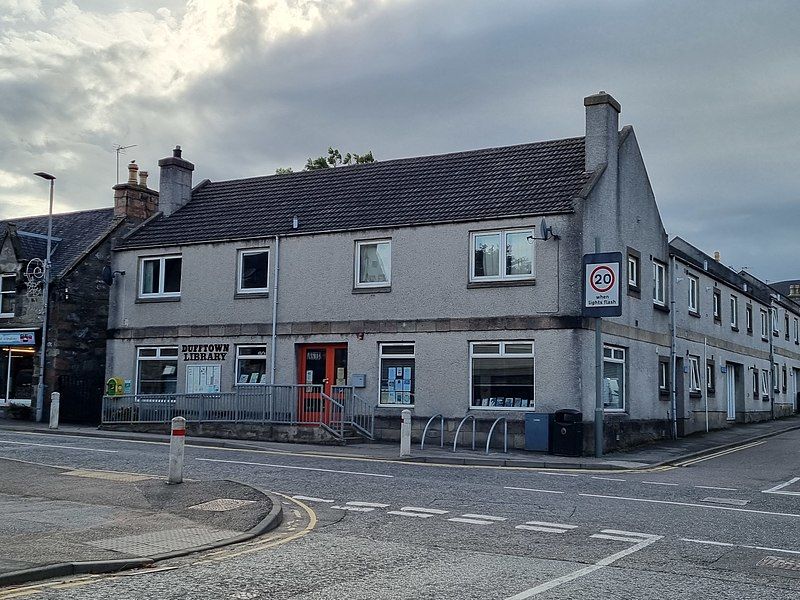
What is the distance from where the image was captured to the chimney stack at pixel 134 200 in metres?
33.3

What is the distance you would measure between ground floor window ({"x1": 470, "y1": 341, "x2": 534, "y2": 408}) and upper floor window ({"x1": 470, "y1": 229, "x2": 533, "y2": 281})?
72.4 inches

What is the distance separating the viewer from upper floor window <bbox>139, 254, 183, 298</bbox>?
29172 mm

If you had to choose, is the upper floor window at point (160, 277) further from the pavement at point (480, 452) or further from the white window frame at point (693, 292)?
the white window frame at point (693, 292)

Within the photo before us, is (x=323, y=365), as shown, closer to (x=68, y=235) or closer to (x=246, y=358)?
(x=246, y=358)

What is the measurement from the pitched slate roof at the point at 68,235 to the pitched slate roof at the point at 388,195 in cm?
383

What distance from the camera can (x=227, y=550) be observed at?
9.70 meters

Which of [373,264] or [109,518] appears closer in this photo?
[109,518]

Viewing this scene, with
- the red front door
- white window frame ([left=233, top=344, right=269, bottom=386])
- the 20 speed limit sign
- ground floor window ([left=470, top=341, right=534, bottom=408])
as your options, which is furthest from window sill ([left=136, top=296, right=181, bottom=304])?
the 20 speed limit sign

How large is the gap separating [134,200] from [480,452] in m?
18.6

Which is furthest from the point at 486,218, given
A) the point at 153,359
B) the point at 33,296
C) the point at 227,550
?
the point at 33,296

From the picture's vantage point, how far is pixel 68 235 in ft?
115

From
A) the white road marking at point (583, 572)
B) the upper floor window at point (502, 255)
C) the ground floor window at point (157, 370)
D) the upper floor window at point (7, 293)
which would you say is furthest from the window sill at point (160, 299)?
the white road marking at point (583, 572)

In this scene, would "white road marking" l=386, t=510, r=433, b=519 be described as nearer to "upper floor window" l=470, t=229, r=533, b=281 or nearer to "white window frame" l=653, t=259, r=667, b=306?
"upper floor window" l=470, t=229, r=533, b=281

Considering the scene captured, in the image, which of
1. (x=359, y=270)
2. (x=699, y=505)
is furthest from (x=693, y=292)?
(x=699, y=505)
